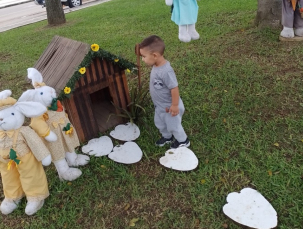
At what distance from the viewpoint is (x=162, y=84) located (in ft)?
9.48

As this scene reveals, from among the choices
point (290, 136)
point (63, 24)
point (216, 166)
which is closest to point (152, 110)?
point (216, 166)

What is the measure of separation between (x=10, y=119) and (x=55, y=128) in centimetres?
51

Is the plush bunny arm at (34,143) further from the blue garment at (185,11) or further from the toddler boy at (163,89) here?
the blue garment at (185,11)

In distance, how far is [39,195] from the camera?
2.77 meters

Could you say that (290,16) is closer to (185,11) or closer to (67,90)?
(185,11)

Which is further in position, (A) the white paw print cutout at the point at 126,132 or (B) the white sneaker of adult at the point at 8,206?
(A) the white paw print cutout at the point at 126,132

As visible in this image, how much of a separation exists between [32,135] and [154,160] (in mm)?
1239

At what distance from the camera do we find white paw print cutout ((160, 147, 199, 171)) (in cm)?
302

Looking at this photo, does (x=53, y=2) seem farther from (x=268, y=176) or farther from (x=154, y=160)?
(x=268, y=176)

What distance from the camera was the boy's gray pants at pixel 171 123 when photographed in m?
3.08

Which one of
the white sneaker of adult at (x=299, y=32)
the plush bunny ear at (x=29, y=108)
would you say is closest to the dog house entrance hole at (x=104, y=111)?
the plush bunny ear at (x=29, y=108)

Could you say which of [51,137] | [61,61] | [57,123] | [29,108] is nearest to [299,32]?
[61,61]

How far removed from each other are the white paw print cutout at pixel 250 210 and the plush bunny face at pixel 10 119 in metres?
1.79

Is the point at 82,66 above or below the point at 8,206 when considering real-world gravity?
above
